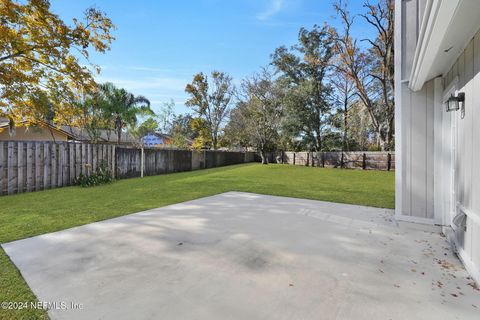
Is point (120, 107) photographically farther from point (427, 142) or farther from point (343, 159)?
point (427, 142)

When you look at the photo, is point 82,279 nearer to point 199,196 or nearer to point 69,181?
point 199,196

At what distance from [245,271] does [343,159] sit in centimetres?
1451

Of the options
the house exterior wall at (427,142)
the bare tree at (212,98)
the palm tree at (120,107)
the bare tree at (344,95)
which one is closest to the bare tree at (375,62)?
the bare tree at (344,95)

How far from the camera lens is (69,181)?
7.00m

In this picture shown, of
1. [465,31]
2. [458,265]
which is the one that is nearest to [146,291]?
[458,265]

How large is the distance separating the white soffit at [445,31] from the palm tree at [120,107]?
44.1 ft

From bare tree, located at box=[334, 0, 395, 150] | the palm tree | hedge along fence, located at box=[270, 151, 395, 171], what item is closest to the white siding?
hedge along fence, located at box=[270, 151, 395, 171]

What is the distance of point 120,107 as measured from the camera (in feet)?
44.4

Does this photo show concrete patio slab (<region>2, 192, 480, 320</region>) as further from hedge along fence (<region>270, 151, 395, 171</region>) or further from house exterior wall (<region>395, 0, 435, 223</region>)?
hedge along fence (<region>270, 151, 395, 171</region>)

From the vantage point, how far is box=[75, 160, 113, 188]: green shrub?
7.03m

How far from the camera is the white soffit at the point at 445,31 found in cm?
151

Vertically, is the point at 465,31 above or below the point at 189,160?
above

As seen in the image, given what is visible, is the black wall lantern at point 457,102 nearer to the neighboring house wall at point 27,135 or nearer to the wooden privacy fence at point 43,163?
the wooden privacy fence at point 43,163

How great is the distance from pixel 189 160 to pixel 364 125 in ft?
45.8
